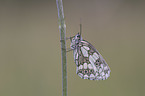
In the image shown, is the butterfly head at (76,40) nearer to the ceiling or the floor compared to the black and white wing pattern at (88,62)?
nearer to the ceiling

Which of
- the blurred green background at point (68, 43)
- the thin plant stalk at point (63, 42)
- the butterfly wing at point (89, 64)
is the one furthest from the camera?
the blurred green background at point (68, 43)

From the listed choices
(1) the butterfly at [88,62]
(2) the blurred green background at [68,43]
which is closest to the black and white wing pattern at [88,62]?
(1) the butterfly at [88,62]

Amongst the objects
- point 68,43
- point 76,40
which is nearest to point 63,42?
point 76,40

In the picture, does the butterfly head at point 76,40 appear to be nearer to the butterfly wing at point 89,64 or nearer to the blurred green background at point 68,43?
the butterfly wing at point 89,64

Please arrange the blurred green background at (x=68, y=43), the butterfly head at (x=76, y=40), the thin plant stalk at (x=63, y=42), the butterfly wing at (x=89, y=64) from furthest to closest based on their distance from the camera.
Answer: the blurred green background at (x=68, y=43)
the butterfly head at (x=76, y=40)
the butterfly wing at (x=89, y=64)
the thin plant stalk at (x=63, y=42)

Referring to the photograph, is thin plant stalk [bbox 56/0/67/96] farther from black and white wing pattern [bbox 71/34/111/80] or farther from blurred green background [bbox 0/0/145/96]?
blurred green background [bbox 0/0/145/96]

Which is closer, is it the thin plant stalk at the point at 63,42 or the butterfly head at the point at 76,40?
the thin plant stalk at the point at 63,42
